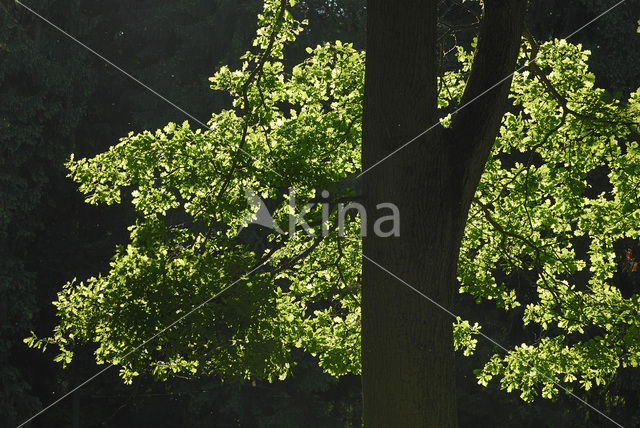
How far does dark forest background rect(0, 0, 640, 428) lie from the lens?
1514 centimetres

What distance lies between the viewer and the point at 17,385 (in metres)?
15.0

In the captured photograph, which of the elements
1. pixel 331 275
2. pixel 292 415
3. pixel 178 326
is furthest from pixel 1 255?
pixel 178 326

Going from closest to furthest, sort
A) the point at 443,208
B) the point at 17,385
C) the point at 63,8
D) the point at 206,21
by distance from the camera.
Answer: the point at 443,208 < the point at 17,385 < the point at 63,8 < the point at 206,21

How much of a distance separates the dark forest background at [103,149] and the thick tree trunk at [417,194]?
9.40m

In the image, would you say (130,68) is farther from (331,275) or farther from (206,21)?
(331,275)

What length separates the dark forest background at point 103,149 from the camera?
596 inches

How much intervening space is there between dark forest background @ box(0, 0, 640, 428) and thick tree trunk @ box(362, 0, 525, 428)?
940 cm

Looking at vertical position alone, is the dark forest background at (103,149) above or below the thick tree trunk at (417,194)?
above

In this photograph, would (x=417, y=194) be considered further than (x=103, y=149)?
No

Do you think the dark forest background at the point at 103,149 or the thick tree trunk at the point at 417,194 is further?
the dark forest background at the point at 103,149

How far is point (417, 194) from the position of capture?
4512mm

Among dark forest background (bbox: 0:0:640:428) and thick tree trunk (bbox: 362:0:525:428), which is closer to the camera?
thick tree trunk (bbox: 362:0:525:428)

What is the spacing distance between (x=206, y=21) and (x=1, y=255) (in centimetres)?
778

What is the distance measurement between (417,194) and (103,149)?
52.2 ft
